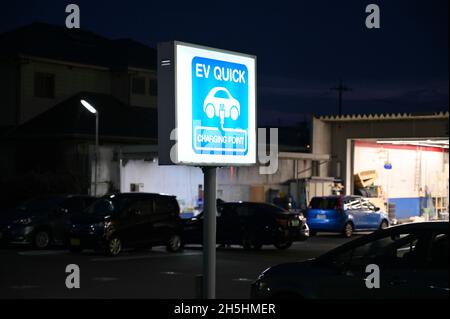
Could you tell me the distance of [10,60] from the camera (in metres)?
38.5

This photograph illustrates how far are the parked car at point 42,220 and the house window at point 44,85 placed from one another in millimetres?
12801

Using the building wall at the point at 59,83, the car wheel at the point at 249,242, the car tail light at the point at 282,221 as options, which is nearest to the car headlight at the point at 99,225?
the car wheel at the point at 249,242

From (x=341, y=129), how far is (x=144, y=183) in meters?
11.7

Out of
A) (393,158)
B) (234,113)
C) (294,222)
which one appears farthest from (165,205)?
(393,158)

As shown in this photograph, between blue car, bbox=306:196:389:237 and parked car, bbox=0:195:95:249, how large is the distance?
970 centimetres

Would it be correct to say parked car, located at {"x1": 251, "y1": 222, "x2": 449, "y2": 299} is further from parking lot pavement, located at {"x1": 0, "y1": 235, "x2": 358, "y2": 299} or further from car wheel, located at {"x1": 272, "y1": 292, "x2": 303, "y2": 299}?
parking lot pavement, located at {"x1": 0, "y1": 235, "x2": 358, "y2": 299}

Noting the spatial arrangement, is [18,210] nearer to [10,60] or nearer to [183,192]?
[183,192]

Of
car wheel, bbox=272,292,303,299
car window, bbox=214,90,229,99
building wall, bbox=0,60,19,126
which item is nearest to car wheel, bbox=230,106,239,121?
car window, bbox=214,90,229,99

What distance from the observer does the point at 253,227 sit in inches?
1007

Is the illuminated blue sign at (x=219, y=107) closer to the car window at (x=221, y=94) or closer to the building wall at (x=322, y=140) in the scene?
the car window at (x=221, y=94)

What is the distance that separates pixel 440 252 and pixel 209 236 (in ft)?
8.72

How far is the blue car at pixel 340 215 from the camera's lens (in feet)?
106

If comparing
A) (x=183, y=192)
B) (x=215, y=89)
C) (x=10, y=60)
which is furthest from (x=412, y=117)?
(x=215, y=89)

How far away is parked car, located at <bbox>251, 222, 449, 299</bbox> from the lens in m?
8.89
